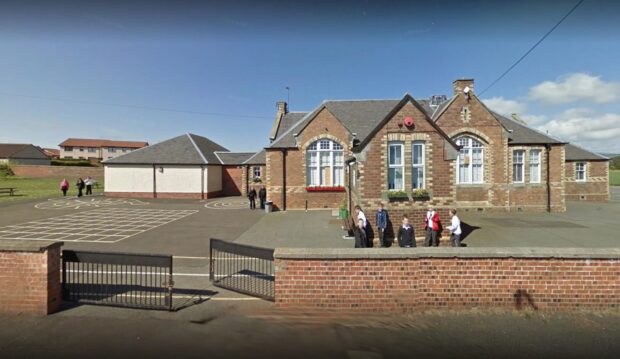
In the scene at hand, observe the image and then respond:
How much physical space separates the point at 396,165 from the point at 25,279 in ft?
35.5

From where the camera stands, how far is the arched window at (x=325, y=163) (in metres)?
19.2

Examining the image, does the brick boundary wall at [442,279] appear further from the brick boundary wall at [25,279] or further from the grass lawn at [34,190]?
the grass lawn at [34,190]

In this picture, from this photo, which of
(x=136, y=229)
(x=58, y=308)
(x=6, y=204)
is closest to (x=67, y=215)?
(x=136, y=229)

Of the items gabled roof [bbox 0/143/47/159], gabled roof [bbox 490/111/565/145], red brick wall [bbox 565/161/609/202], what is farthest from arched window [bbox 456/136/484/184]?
gabled roof [bbox 0/143/47/159]

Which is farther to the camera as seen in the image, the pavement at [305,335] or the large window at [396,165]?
the large window at [396,165]

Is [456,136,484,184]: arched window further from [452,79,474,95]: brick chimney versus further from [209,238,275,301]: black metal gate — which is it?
[209,238,275,301]: black metal gate

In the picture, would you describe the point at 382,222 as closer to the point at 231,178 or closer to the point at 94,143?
the point at 231,178

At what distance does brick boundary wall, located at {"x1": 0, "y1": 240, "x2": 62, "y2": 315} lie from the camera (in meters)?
4.73

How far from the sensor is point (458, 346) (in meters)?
3.95

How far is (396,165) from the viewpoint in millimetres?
10961

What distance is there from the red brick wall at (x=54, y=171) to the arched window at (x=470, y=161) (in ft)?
183

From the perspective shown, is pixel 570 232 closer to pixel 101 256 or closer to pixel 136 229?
pixel 101 256

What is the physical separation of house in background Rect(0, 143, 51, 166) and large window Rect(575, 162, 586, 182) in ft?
351

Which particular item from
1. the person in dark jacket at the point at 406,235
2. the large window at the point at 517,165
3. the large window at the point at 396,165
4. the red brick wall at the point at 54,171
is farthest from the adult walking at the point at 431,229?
the red brick wall at the point at 54,171
